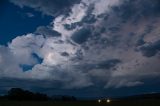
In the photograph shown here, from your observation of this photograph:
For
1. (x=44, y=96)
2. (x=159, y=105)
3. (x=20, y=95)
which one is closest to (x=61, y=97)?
(x=44, y=96)

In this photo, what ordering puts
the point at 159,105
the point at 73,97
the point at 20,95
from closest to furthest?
1. the point at 159,105
2. the point at 20,95
3. the point at 73,97

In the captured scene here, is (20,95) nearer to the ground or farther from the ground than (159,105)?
farther from the ground

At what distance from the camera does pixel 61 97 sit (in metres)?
155

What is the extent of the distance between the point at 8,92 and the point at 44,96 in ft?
59.8

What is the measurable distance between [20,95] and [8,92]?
8.39 meters

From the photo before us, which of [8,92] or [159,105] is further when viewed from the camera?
[8,92]

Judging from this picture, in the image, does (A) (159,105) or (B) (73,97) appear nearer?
(A) (159,105)

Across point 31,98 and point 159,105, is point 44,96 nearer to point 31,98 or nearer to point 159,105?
point 31,98

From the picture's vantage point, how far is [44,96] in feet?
517

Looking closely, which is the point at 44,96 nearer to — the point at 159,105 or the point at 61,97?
the point at 61,97

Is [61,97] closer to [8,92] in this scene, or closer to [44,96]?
[44,96]

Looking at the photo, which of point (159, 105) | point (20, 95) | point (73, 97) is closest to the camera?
point (159, 105)

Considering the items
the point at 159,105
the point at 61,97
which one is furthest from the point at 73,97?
the point at 159,105

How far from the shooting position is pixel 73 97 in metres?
166
